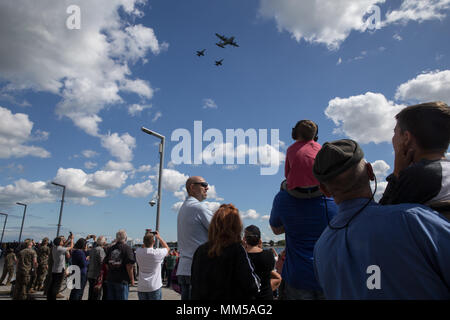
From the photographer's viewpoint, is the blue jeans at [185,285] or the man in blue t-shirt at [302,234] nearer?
the man in blue t-shirt at [302,234]

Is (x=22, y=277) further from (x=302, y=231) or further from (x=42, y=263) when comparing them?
(x=302, y=231)

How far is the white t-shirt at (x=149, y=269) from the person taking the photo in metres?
6.09

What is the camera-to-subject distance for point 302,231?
2701 mm

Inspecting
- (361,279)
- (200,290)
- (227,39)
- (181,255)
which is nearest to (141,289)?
(181,255)

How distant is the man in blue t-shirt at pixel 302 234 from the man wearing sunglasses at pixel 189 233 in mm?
1042

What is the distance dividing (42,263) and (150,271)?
10843mm

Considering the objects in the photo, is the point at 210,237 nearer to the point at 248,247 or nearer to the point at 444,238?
the point at 248,247

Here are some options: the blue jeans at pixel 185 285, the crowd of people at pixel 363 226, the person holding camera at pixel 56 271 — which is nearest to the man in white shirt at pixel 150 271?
the blue jeans at pixel 185 285

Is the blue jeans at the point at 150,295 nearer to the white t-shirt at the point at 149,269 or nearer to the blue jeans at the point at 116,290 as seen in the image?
the white t-shirt at the point at 149,269

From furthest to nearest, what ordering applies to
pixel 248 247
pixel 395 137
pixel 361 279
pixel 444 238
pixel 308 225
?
pixel 248 247
pixel 308 225
pixel 395 137
pixel 361 279
pixel 444 238

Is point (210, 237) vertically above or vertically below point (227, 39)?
below

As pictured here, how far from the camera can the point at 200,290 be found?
2785 mm
